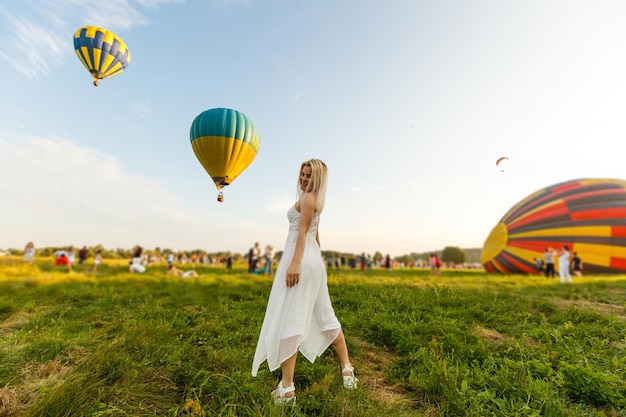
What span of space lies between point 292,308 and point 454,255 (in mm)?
102858

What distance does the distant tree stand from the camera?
93625 millimetres

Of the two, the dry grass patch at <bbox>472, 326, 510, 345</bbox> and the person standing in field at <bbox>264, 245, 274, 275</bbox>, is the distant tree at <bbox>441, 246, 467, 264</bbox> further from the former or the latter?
the dry grass patch at <bbox>472, 326, 510, 345</bbox>

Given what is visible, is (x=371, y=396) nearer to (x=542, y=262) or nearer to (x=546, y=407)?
(x=546, y=407)

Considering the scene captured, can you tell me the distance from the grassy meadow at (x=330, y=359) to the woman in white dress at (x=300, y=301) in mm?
315

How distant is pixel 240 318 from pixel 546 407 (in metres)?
4.69

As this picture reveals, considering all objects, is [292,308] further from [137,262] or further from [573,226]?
[573,226]

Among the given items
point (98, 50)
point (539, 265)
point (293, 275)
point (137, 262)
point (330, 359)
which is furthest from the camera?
point (539, 265)

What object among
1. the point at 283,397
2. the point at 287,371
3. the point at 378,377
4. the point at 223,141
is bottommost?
the point at 378,377

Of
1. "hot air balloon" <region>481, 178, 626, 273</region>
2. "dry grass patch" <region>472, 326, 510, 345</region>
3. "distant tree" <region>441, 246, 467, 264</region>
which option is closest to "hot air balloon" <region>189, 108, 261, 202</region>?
"dry grass patch" <region>472, 326, 510, 345</region>

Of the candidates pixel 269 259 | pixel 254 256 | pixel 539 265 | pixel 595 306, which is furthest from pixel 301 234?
pixel 539 265

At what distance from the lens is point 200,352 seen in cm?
432

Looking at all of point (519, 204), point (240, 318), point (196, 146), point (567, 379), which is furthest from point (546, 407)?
point (519, 204)

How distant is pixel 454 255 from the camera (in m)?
95.6

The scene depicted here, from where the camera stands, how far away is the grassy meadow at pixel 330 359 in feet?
9.77
